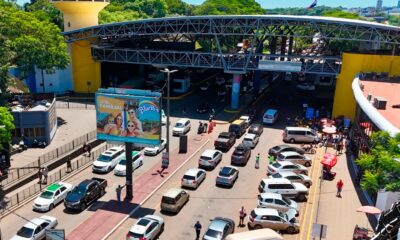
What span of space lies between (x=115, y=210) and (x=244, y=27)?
111 feet

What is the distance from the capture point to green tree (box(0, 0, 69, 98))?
153 ft

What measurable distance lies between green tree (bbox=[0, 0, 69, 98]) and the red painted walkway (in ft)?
68.3

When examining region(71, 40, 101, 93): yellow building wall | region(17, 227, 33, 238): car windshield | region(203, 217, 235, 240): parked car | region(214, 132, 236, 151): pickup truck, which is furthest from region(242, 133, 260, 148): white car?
region(71, 40, 101, 93): yellow building wall

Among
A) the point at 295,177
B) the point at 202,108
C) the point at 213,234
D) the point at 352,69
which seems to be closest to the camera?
the point at 213,234

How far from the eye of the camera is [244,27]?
5538cm

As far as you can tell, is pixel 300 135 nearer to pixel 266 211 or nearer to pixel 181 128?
pixel 181 128

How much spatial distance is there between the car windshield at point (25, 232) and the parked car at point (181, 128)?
79.6 feet

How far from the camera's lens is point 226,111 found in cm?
5797

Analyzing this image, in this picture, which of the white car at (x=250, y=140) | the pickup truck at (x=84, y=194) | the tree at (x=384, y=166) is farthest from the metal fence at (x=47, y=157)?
the tree at (x=384, y=166)

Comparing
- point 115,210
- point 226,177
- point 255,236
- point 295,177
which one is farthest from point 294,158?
point 115,210

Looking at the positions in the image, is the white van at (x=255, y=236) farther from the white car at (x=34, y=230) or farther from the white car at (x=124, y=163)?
the white car at (x=124, y=163)

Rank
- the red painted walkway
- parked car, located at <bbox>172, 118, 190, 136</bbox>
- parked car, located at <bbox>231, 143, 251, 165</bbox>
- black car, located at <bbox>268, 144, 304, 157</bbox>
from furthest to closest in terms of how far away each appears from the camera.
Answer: parked car, located at <bbox>172, 118, 190, 136</bbox> < black car, located at <bbox>268, 144, 304, 157</bbox> < parked car, located at <bbox>231, 143, 251, 165</bbox> < the red painted walkway

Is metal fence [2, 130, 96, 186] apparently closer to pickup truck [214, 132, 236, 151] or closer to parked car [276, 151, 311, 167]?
pickup truck [214, 132, 236, 151]

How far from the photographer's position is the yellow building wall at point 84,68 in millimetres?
62494
